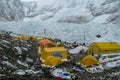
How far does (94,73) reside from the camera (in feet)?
58.2

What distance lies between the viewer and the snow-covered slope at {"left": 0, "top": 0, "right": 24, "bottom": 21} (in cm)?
13212

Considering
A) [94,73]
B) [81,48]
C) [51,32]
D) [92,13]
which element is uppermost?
[92,13]

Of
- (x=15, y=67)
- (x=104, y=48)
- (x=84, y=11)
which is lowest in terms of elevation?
(x=15, y=67)

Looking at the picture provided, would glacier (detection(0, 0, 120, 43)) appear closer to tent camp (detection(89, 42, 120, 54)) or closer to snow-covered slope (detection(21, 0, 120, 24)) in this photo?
snow-covered slope (detection(21, 0, 120, 24))

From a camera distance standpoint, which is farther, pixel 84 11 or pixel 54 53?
pixel 84 11

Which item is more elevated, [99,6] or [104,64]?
[99,6]

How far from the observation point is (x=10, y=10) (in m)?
141

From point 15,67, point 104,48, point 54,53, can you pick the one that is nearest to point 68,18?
point 104,48

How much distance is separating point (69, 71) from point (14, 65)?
3.36 meters

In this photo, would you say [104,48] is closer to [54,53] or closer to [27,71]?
[54,53]

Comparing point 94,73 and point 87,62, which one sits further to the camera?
point 87,62

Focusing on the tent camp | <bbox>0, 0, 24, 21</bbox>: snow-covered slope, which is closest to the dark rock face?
the tent camp

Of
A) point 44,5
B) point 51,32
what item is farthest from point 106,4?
point 51,32

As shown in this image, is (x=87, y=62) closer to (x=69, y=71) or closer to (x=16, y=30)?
(x=69, y=71)
